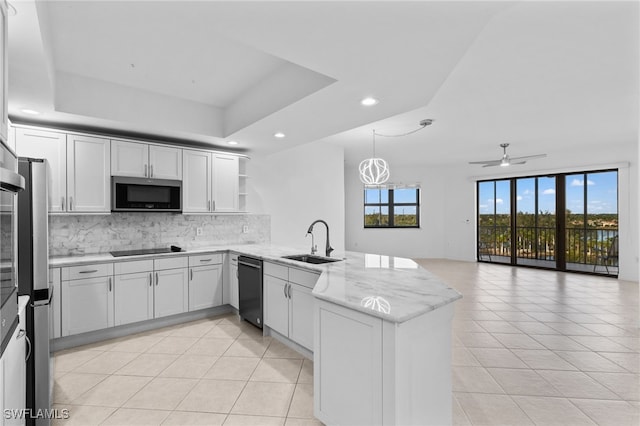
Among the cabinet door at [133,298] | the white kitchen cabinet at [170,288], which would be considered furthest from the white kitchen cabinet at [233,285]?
the cabinet door at [133,298]

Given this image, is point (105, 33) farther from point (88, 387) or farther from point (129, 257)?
point (88, 387)

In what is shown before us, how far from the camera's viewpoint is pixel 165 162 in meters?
3.84

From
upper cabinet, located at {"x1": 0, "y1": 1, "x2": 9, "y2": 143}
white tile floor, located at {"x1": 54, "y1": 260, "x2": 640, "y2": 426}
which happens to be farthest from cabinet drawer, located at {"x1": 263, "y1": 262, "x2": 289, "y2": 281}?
upper cabinet, located at {"x1": 0, "y1": 1, "x2": 9, "y2": 143}

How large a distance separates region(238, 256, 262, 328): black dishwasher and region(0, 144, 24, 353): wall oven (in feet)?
6.98

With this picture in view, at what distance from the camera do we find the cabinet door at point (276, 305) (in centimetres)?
298

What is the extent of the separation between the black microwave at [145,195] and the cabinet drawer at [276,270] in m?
1.51

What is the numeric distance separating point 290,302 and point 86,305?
2.03 meters

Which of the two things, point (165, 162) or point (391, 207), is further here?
point (391, 207)

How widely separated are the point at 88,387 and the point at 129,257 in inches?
51.1

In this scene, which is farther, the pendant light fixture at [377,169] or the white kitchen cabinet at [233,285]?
the pendant light fixture at [377,169]

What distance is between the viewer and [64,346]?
3020 mm

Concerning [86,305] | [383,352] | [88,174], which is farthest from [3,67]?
[86,305]

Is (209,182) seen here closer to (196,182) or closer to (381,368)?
(196,182)

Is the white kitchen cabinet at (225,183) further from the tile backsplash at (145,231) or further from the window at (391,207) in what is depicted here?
the window at (391,207)
